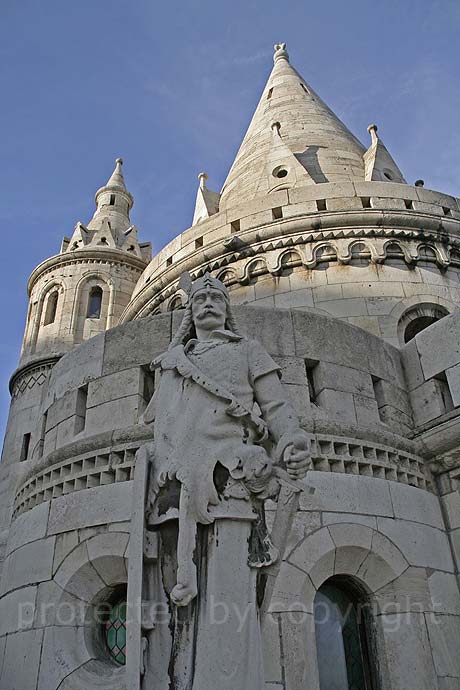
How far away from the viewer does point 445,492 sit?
711 cm

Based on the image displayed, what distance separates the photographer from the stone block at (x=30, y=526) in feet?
22.4

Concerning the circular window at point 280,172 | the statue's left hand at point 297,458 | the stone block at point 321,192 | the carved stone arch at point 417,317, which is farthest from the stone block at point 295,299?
the statue's left hand at point 297,458

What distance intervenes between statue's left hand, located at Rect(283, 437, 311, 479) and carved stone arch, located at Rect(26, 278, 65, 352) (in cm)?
1567

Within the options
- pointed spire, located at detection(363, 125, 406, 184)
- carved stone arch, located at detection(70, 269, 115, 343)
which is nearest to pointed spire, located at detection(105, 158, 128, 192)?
carved stone arch, located at detection(70, 269, 115, 343)

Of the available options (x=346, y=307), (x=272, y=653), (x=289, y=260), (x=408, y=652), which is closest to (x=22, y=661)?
(x=272, y=653)

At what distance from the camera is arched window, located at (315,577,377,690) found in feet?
19.3

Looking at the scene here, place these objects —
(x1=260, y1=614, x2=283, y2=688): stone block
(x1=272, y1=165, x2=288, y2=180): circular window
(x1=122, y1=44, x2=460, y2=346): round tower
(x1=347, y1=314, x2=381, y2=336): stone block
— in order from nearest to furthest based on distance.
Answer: (x1=260, y1=614, x2=283, y2=688): stone block → (x1=347, y1=314, x2=381, y2=336): stone block → (x1=122, y1=44, x2=460, y2=346): round tower → (x1=272, y1=165, x2=288, y2=180): circular window

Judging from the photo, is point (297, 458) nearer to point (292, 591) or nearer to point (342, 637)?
point (292, 591)

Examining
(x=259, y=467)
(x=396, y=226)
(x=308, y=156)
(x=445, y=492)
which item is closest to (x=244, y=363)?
(x=259, y=467)

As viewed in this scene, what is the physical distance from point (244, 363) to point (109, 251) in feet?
56.2

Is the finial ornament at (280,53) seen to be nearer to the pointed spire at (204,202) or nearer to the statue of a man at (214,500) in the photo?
the pointed spire at (204,202)

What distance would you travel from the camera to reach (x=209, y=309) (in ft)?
14.1

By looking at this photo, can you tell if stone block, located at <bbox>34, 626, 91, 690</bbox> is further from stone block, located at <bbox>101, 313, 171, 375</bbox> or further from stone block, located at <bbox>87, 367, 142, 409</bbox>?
stone block, located at <bbox>101, 313, 171, 375</bbox>

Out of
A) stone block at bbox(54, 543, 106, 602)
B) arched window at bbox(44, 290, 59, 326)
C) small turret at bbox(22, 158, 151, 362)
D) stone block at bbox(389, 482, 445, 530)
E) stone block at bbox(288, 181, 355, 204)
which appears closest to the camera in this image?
stone block at bbox(54, 543, 106, 602)
